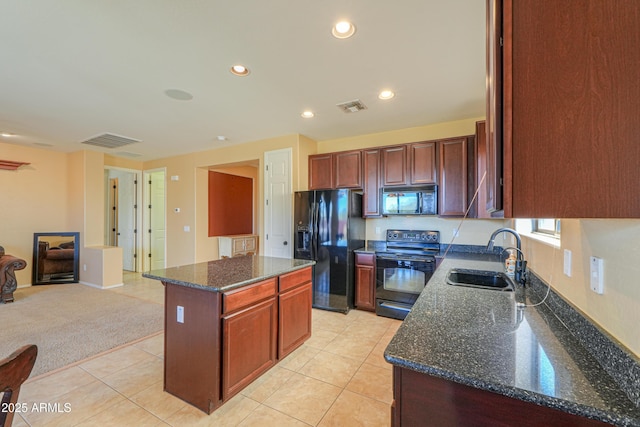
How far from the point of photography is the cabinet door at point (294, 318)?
2.43m

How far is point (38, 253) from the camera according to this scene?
5.16 metres

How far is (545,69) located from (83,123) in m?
4.98

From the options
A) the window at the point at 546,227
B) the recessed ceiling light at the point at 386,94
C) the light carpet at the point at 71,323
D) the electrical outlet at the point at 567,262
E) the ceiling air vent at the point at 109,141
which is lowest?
the light carpet at the point at 71,323

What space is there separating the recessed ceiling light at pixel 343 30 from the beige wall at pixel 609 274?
1.75 m

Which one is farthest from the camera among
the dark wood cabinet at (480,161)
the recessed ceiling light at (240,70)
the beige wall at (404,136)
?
the beige wall at (404,136)

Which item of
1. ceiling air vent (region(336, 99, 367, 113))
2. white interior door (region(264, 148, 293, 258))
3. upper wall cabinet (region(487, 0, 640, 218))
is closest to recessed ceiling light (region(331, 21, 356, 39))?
ceiling air vent (region(336, 99, 367, 113))

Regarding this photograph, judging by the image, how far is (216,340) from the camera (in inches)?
71.2

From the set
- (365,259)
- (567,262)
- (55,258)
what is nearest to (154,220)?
(55,258)

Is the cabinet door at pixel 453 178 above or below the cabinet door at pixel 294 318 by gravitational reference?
above

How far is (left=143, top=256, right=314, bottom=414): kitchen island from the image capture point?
6.02 feet

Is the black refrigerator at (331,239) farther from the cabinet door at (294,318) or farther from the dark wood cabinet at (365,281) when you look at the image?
the cabinet door at (294,318)

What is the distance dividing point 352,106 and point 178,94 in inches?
75.5

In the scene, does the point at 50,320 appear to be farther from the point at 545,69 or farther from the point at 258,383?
the point at 545,69

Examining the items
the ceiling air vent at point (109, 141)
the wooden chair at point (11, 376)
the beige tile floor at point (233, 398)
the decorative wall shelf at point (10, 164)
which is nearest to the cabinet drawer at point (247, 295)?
the beige tile floor at point (233, 398)
